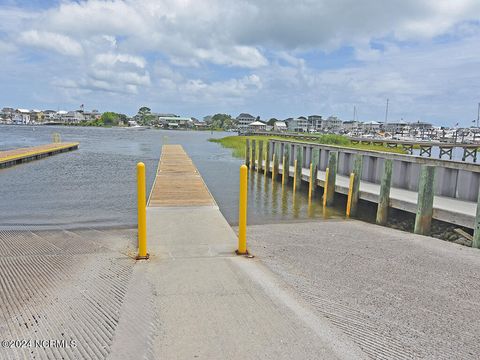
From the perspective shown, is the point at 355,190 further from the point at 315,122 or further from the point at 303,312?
the point at 315,122

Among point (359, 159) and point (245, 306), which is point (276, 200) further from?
point (245, 306)

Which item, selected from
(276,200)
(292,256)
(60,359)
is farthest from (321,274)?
(276,200)

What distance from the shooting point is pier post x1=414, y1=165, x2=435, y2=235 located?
858 cm

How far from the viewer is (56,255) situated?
22.4 ft

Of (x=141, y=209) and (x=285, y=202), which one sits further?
(x=285, y=202)

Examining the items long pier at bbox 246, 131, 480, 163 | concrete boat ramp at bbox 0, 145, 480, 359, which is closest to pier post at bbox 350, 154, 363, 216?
concrete boat ramp at bbox 0, 145, 480, 359

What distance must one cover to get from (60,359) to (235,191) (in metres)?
13.9

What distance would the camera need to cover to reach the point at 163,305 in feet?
14.6

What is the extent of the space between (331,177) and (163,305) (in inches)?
383

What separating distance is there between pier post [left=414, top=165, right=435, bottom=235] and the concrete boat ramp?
1.06 metres

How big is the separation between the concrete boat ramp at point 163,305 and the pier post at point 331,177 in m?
5.49

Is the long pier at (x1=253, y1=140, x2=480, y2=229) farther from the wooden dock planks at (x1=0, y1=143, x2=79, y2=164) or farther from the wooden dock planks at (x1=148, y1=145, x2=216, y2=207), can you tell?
the wooden dock planks at (x1=0, y1=143, x2=79, y2=164)

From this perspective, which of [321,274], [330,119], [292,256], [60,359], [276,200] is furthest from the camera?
[330,119]

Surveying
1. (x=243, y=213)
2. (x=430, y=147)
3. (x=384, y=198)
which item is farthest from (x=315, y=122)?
(x=243, y=213)
